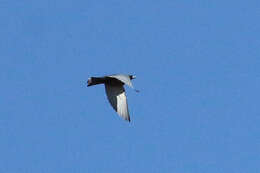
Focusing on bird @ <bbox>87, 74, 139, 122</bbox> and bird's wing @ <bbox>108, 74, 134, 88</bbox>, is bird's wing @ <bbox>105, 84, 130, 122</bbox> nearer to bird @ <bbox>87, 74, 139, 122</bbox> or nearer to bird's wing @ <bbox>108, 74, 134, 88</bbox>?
bird @ <bbox>87, 74, 139, 122</bbox>

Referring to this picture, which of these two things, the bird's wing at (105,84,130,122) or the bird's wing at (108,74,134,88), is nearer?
the bird's wing at (108,74,134,88)

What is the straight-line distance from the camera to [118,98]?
49250 millimetres

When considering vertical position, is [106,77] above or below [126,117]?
above

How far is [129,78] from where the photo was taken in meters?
48.1

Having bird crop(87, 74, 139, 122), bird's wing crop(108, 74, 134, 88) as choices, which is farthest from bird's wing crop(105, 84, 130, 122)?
bird's wing crop(108, 74, 134, 88)

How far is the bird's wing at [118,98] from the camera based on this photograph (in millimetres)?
47412

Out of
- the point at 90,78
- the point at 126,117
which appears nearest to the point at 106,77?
the point at 90,78

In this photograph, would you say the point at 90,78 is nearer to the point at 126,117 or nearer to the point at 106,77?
the point at 106,77

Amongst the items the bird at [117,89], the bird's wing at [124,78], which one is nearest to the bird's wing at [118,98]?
the bird at [117,89]

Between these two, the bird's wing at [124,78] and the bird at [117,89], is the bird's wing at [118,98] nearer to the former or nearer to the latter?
the bird at [117,89]

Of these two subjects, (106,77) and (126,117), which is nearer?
(126,117)

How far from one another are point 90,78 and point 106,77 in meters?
1.21

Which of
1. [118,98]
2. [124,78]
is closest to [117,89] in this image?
[118,98]

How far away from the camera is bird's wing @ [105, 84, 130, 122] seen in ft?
156
